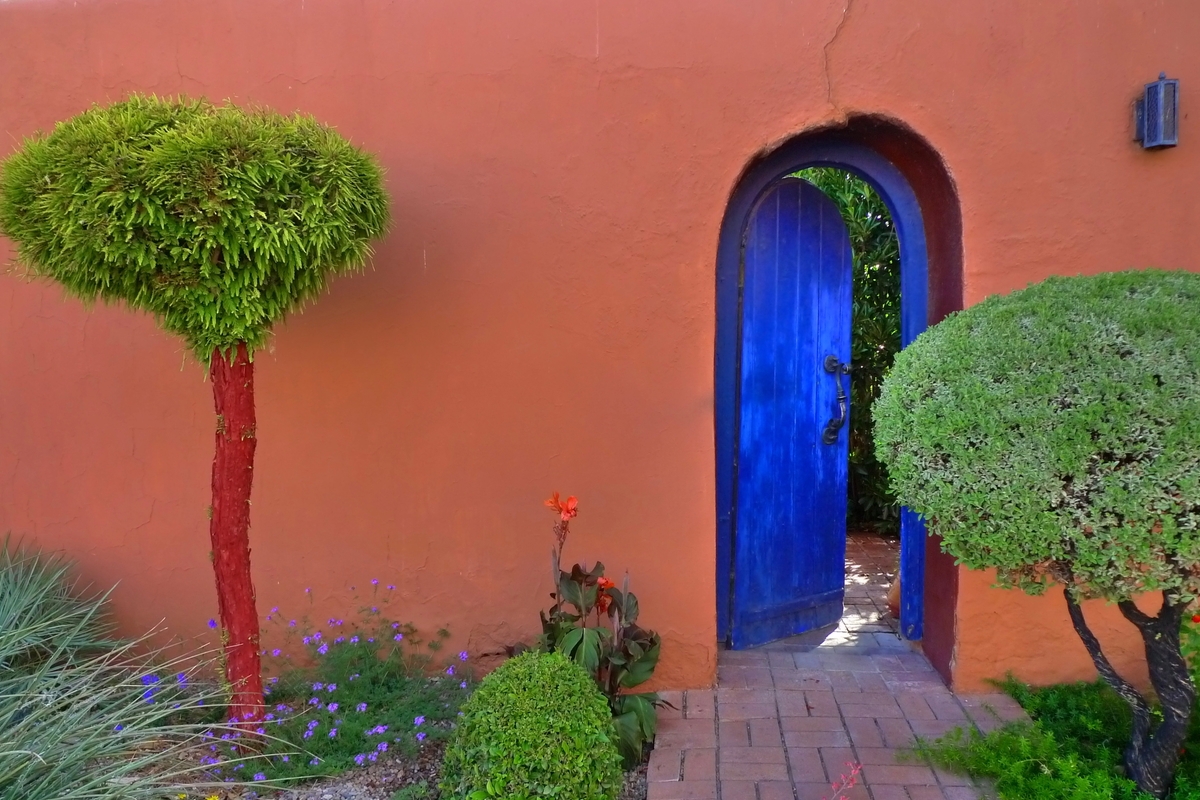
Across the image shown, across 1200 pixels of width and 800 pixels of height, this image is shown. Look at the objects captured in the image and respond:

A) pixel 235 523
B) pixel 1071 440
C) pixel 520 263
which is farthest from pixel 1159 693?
pixel 235 523

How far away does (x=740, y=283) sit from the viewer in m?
3.82

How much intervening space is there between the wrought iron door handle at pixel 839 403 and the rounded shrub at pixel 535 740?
2141 mm

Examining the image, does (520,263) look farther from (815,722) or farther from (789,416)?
(815,722)

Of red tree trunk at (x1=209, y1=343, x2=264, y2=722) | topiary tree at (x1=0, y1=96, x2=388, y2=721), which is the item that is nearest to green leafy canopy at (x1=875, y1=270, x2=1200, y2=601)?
topiary tree at (x1=0, y1=96, x2=388, y2=721)

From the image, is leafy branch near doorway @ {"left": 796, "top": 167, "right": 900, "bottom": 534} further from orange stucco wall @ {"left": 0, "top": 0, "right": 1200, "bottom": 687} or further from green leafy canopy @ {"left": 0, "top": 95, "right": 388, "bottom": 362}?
green leafy canopy @ {"left": 0, "top": 95, "right": 388, "bottom": 362}

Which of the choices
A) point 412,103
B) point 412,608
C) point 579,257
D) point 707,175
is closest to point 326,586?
point 412,608

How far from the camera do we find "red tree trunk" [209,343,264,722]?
2.77 m

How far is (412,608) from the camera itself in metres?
3.61

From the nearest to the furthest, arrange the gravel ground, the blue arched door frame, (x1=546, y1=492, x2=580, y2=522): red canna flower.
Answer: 1. the gravel ground
2. (x1=546, y1=492, x2=580, y2=522): red canna flower
3. the blue arched door frame

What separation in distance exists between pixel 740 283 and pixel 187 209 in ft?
8.09

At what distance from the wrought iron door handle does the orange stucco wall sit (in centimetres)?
88

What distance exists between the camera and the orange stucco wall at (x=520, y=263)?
3338 millimetres

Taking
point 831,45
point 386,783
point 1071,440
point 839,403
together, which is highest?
point 831,45

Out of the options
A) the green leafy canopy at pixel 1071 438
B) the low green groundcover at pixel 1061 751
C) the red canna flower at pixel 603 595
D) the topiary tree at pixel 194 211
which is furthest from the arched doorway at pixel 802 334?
the topiary tree at pixel 194 211
